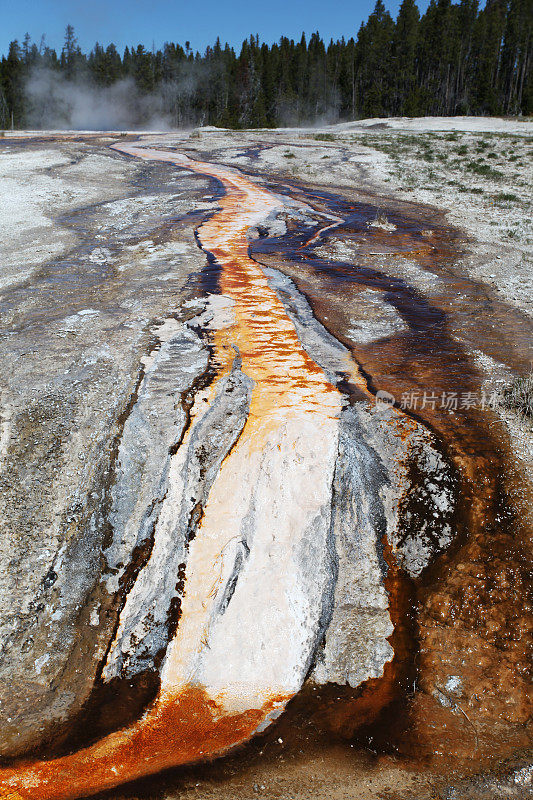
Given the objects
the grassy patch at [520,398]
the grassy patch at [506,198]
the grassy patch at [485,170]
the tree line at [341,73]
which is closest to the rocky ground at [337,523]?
the grassy patch at [520,398]

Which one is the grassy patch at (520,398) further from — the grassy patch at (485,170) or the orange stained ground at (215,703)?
the grassy patch at (485,170)

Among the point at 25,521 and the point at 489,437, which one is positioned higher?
the point at 489,437

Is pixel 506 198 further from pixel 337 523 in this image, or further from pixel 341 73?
pixel 341 73

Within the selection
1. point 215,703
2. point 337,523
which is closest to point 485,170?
point 337,523

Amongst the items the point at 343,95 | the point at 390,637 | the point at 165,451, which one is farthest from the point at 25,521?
the point at 343,95

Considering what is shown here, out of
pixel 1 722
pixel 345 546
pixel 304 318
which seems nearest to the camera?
pixel 1 722

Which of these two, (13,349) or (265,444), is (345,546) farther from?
(13,349)
